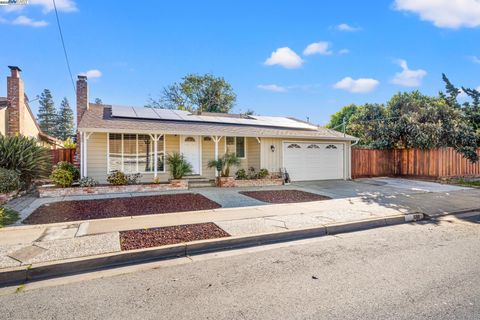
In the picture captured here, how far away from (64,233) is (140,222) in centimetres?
142

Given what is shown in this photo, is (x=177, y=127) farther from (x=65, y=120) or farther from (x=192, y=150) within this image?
(x=65, y=120)

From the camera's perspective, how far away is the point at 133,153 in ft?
40.8

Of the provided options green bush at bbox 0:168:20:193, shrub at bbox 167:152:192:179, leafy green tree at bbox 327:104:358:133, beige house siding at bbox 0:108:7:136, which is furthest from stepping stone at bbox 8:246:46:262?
leafy green tree at bbox 327:104:358:133

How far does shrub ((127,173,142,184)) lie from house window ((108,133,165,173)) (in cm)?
37

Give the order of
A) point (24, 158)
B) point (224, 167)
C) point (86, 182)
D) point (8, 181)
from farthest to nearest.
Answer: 1. point (224, 167)
2. point (86, 182)
3. point (24, 158)
4. point (8, 181)

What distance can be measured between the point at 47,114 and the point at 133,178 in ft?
182

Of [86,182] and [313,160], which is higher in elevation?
[313,160]

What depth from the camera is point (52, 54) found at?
1352 cm

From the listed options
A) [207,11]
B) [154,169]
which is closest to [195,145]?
[154,169]

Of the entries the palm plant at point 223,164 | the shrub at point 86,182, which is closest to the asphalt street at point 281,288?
the shrub at point 86,182

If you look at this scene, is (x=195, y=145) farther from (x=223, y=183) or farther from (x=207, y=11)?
(x=207, y=11)

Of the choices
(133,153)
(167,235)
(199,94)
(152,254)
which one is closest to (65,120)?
(199,94)

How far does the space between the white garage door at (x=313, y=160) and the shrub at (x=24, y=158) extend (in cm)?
1052

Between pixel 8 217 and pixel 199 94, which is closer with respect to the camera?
pixel 8 217
